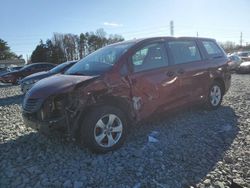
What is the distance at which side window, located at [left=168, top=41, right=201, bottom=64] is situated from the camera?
4977mm

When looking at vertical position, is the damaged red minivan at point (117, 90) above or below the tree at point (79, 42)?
below

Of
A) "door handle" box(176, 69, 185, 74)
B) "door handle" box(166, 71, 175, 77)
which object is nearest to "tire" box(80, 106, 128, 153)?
"door handle" box(166, 71, 175, 77)

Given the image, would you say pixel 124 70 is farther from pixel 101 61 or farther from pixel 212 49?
pixel 212 49

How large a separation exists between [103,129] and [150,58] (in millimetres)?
1583

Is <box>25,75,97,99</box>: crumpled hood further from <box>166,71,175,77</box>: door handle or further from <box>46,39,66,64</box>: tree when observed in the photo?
<box>46,39,66,64</box>: tree

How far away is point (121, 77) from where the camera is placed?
4.04 metres

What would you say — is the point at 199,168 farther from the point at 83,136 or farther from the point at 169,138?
the point at 83,136

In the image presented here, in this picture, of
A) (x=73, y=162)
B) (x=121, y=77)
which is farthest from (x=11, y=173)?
(x=121, y=77)

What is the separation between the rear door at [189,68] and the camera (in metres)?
4.95

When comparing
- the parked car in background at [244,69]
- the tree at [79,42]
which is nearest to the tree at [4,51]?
the tree at [79,42]

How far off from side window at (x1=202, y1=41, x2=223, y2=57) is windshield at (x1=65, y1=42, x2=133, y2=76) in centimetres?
220

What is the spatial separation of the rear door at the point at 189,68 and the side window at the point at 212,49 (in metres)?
0.38

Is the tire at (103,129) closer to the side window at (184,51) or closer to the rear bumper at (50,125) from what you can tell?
the rear bumper at (50,125)

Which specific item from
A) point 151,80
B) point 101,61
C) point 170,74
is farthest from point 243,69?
point 101,61
